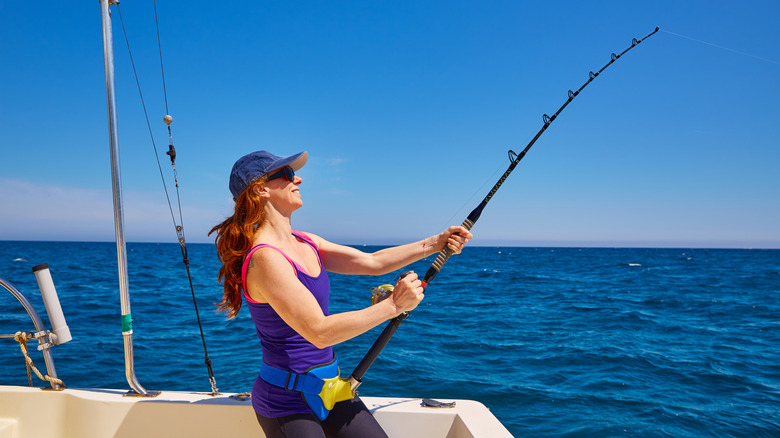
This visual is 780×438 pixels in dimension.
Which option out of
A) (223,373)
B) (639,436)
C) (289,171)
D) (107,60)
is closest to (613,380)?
(639,436)

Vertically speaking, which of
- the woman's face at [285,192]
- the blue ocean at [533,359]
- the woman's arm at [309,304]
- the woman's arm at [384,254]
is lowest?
the blue ocean at [533,359]

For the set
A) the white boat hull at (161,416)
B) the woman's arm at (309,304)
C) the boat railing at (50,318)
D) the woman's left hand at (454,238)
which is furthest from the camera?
the boat railing at (50,318)

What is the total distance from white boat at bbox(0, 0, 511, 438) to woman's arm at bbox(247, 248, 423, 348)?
0.91 meters

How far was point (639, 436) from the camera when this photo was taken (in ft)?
17.3

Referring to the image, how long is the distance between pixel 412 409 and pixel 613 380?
5.87 m

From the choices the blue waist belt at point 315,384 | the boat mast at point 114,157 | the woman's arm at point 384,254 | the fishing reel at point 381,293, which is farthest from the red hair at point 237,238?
the boat mast at point 114,157

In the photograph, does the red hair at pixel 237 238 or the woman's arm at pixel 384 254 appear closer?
the red hair at pixel 237 238

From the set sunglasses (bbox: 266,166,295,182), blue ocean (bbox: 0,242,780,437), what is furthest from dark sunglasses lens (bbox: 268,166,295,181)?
blue ocean (bbox: 0,242,780,437)

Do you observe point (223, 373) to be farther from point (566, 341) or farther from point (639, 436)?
point (566, 341)

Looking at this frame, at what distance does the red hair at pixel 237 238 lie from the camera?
170 cm

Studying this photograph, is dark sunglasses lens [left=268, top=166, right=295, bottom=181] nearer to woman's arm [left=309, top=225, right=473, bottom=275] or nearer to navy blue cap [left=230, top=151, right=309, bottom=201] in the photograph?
navy blue cap [left=230, top=151, right=309, bottom=201]

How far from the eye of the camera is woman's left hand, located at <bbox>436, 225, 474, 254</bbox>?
2074 millimetres

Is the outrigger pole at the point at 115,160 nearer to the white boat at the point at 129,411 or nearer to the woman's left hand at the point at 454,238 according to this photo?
the white boat at the point at 129,411

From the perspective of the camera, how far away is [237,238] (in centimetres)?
171
